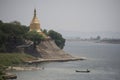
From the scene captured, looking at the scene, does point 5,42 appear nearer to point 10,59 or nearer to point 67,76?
point 10,59

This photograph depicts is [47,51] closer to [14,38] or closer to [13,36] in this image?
[14,38]

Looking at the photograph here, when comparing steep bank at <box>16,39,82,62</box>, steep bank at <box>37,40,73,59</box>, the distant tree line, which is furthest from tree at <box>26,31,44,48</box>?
steep bank at <box>37,40,73,59</box>

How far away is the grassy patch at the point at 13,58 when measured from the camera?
408 feet

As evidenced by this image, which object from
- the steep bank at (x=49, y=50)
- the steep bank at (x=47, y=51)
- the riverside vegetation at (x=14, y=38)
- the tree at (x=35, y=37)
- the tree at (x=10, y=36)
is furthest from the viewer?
the steep bank at (x=49, y=50)

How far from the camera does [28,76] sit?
108250 millimetres

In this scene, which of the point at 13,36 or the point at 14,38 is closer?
the point at 13,36

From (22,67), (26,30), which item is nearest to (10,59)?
(22,67)

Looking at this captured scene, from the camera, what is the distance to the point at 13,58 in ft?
425

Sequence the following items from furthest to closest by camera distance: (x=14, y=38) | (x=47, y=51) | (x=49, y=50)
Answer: (x=49, y=50) → (x=47, y=51) → (x=14, y=38)

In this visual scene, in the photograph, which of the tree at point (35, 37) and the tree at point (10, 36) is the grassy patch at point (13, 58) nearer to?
the tree at point (10, 36)

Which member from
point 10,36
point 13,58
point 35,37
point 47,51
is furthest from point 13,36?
point 13,58

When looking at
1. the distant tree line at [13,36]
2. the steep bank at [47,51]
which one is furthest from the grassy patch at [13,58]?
the steep bank at [47,51]

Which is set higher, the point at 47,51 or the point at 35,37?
the point at 35,37

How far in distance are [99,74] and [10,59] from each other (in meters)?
20.7
